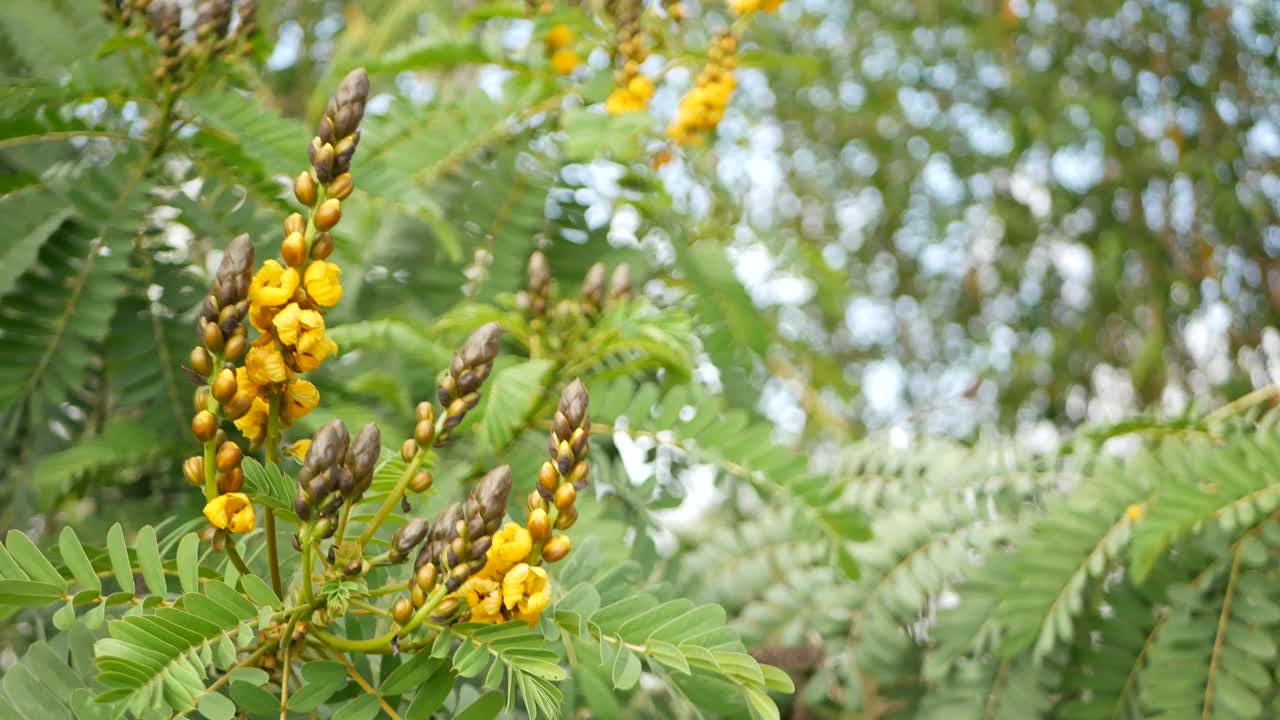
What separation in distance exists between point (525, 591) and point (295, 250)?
0.68ft

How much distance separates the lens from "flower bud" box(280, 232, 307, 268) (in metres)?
0.55

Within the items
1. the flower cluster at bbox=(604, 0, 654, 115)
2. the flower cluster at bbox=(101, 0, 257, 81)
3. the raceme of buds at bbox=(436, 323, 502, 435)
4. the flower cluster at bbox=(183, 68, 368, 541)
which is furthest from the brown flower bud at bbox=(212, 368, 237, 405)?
the flower cluster at bbox=(604, 0, 654, 115)

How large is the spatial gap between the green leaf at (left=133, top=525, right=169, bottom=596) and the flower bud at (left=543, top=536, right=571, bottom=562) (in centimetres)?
21

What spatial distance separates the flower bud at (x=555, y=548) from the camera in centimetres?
56

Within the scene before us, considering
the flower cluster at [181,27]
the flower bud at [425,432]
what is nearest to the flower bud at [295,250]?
the flower bud at [425,432]

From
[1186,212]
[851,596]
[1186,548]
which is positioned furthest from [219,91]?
[1186,212]

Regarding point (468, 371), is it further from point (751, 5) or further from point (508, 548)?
point (751, 5)

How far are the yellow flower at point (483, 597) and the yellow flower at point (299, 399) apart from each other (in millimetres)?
128

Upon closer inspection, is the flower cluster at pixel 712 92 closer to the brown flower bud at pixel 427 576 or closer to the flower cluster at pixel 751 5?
the flower cluster at pixel 751 5

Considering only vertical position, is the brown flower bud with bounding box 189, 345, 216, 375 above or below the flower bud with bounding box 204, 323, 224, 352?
below

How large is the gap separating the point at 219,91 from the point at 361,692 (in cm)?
62

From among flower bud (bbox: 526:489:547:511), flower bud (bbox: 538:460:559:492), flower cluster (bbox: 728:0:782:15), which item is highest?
flower bud (bbox: 538:460:559:492)

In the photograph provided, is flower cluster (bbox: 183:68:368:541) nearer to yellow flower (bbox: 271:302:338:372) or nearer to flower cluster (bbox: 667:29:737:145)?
yellow flower (bbox: 271:302:338:372)

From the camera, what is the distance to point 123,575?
23.7 inches
